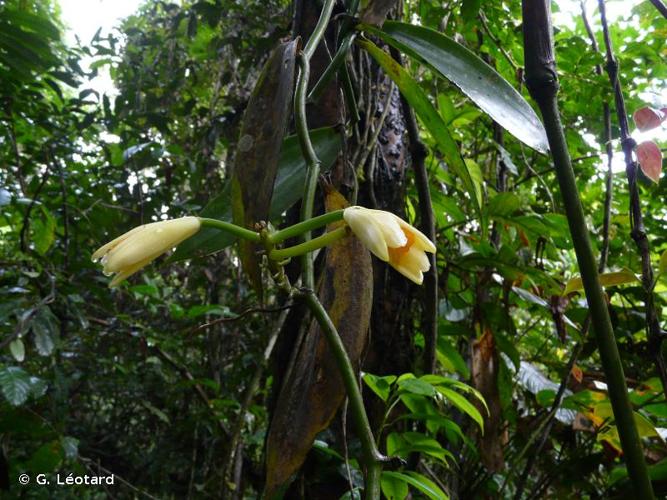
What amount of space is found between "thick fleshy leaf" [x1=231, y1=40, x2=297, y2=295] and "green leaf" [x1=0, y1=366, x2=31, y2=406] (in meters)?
0.65

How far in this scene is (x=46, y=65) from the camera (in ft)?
3.77

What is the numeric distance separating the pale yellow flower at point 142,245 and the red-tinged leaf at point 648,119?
1.20 feet

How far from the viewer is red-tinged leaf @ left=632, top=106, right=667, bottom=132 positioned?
1.38 feet

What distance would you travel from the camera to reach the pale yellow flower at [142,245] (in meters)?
0.27

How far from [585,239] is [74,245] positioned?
1.40 metres

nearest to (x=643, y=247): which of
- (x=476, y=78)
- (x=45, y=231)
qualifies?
(x=476, y=78)

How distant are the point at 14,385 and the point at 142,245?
0.67 metres

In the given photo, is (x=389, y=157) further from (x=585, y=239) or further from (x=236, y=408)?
(x=236, y=408)

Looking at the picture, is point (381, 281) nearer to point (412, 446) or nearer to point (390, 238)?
point (412, 446)

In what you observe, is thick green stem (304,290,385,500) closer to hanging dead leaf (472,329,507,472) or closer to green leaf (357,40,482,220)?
green leaf (357,40,482,220)

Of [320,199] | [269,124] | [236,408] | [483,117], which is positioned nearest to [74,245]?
[236,408]

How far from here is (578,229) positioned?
30cm

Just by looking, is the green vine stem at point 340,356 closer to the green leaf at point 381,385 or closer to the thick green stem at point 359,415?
the thick green stem at point 359,415

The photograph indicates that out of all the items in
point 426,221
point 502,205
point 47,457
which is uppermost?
point 502,205
